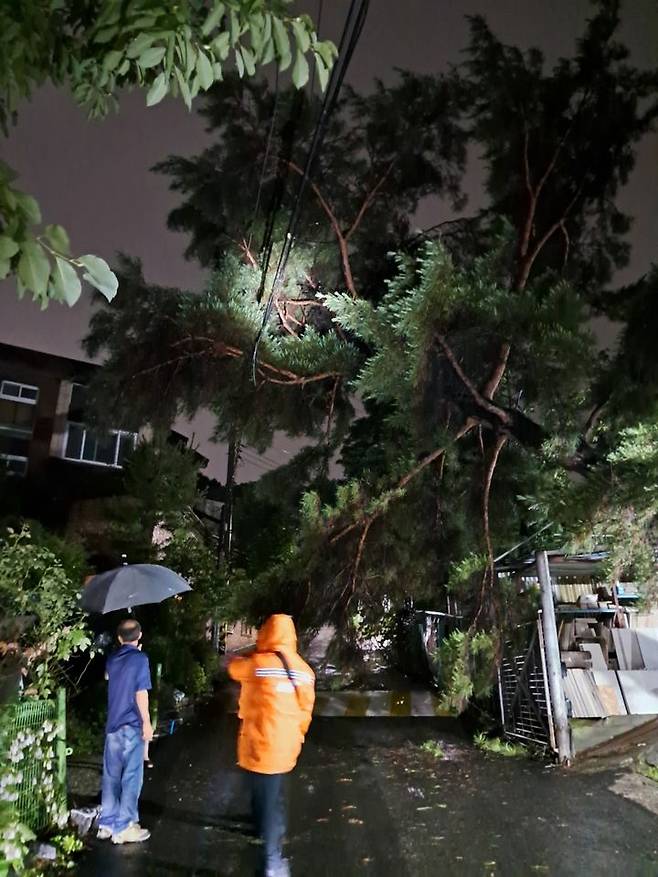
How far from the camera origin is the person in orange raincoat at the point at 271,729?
12.8 feet

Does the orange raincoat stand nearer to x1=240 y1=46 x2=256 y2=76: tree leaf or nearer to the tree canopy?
the tree canopy

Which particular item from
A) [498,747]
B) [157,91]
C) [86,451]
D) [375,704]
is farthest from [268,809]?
[86,451]

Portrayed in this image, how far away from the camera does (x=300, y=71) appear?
2.04m

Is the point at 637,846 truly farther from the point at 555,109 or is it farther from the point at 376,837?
the point at 555,109

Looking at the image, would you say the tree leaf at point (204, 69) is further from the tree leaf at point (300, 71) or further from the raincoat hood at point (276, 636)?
the raincoat hood at point (276, 636)

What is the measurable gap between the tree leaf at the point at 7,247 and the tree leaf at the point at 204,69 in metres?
0.91

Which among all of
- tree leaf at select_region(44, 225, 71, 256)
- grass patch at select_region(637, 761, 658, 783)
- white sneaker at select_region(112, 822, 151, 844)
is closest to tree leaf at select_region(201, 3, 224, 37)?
tree leaf at select_region(44, 225, 71, 256)

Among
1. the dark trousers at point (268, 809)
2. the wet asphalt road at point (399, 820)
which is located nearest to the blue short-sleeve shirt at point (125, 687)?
the wet asphalt road at point (399, 820)

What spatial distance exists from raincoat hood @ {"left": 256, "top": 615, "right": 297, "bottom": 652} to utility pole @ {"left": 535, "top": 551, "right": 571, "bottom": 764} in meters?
4.60

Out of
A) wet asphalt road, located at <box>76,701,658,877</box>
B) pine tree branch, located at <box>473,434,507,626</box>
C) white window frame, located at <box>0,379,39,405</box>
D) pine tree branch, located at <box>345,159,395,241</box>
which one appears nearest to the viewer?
wet asphalt road, located at <box>76,701,658,877</box>

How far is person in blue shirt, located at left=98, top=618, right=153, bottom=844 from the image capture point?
188 inches

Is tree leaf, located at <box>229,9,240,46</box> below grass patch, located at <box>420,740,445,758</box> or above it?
above

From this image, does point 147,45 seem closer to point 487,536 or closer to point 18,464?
point 487,536

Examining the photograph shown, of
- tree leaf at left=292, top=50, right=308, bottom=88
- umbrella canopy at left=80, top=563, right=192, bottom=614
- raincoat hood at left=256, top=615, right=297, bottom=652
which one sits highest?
tree leaf at left=292, top=50, right=308, bottom=88
